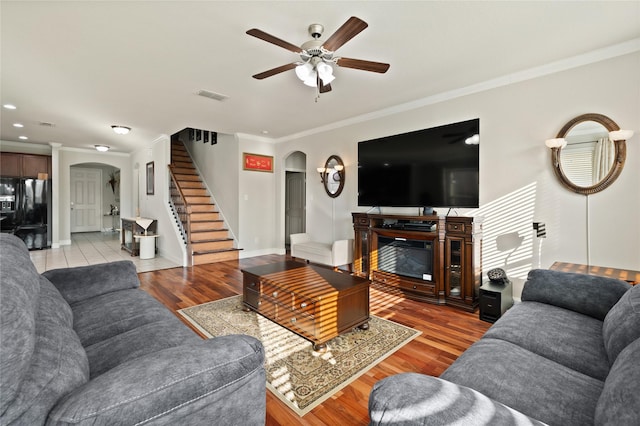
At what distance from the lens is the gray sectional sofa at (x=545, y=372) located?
2.83 ft

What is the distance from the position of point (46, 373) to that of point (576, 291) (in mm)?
2766

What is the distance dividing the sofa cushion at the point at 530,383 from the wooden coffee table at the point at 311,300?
1190mm

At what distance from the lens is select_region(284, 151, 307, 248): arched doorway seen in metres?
7.92

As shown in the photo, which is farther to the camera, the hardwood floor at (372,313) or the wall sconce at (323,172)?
the wall sconce at (323,172)

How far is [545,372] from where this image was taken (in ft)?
4.38

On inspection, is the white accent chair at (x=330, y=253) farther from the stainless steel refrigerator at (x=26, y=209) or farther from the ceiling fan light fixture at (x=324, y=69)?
the stainless steel refrigerator at (x=26, y=209)

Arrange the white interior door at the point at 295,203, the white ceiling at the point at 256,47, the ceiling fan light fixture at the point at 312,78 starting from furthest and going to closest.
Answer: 1. the white interior door at the point at 295,203
2. the ceiling fan light fixture at the point at 312,78
3. the white ceiling at the point at 256,47

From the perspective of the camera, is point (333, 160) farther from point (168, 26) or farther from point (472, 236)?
point (168, 26)

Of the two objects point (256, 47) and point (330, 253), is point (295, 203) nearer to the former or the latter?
point (330, 253)

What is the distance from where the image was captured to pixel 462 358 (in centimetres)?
150

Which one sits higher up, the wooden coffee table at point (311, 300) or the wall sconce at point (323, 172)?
the wall sconce at point (323, 172)

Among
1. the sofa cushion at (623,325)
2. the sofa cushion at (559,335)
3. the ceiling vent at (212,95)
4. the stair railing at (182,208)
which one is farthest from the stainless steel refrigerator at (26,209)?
the sofa cushion at (623,325)

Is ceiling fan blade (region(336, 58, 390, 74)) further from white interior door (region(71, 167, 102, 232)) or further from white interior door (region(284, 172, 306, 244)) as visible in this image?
white interior door (region(71, 167, 102, 232))

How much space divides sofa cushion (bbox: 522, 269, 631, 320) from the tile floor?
5484mm
